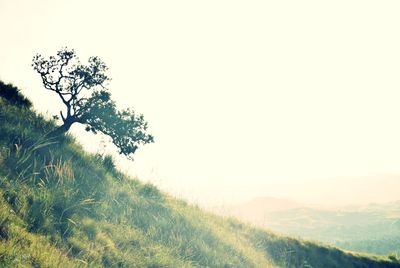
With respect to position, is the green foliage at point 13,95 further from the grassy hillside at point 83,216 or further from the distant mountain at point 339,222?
the distant mountain at point 339,222

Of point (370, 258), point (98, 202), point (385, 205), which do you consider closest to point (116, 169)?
point (98, 202)

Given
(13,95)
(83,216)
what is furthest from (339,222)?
(83,216)

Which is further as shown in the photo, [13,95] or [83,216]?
[13,95]

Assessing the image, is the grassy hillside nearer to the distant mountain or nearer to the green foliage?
the green foliage

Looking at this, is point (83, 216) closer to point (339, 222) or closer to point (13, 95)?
point (13, 95)

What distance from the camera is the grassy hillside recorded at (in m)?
5.84

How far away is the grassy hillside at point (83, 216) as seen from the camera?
19.1 feet

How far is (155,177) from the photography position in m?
12.6

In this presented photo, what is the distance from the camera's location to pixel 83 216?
755 cm

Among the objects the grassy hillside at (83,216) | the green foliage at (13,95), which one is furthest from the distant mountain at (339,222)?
the green foliage at (13,95)

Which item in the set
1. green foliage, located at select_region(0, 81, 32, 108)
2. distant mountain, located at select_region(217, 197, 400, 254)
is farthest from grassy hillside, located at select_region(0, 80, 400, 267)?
distant mountain, located at select_region(217, 197, 400, 254)

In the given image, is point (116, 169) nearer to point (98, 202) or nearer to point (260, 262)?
point (98, 202)

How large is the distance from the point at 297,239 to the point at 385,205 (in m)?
163

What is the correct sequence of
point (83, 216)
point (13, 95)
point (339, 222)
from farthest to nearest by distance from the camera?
1. point (339, 222)
2. point (13, 95)
3. point (83, 216)
